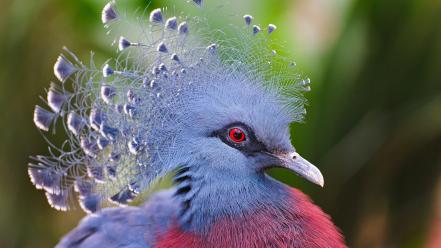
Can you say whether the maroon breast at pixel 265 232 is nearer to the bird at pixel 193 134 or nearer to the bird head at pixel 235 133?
the bird at pixel 193 134

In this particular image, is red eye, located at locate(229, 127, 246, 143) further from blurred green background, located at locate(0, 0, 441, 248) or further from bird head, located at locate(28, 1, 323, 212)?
blurred green background, located at locate(0, 0, 441, 248)

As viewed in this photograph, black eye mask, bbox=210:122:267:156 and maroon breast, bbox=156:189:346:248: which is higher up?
black eye mask, bbox=210:122:267:156

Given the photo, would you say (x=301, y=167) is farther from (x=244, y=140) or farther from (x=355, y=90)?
(x=355, y=90)

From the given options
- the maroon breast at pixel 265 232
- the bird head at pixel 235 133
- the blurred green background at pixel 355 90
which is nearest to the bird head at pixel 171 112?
the bird head at pixel 235 133

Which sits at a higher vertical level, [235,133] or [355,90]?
[355,90]

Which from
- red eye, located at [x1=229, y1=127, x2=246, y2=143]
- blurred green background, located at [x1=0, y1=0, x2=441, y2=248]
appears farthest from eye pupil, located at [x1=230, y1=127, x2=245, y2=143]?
blurred green background, located at [x1=0, y1=0, x2=441, y2=248]

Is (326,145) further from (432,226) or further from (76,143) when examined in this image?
(76,143)

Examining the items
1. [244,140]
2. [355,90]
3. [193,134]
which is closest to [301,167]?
[244,140]
